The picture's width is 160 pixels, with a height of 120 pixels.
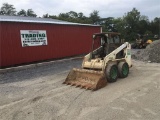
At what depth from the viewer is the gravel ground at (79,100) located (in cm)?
645

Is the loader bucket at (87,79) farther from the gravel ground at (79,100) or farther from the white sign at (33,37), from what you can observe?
the white sign at (33,37)

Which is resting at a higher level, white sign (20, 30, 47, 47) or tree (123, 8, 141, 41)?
tree (123, 8, 141, 41)

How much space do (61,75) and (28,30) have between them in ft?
17.2

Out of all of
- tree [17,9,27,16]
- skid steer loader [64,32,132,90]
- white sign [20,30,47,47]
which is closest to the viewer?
skid steer loader [64,32,132,90]

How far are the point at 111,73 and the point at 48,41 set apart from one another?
8.46 metres

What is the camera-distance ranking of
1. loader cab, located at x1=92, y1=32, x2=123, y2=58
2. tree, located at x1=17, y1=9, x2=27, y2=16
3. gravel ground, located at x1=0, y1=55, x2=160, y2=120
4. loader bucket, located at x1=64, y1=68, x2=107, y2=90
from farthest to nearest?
tree, located at x1=17, y1=9, x2=27, y2=16 < loader cab, located at x1=92, y1=32, x2=123, y2=58 < loader bucket, located at x1=64, y1=68, x2=107, y2=90 < gravel ground, located at x1=0, y1=55, x2=160, y2=120

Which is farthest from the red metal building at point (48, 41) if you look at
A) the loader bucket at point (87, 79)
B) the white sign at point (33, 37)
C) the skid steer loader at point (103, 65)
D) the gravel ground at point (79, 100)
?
the loader bucket at point (87, 79)


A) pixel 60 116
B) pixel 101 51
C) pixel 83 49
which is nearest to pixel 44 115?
pixel 60 116

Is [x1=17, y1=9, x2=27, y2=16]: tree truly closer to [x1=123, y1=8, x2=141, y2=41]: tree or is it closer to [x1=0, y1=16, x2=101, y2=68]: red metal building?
[x1=123, y1=8, x2=141, y2=41]: tree

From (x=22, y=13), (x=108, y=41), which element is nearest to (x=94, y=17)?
(x=22, y=13)

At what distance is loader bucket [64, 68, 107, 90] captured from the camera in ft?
29.7

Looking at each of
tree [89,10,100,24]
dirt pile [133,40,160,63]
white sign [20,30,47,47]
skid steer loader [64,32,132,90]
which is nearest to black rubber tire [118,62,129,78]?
skid steer loader [64,32,132,90]

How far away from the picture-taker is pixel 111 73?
32.7ft

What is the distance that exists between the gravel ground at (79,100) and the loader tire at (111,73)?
0.24 m
